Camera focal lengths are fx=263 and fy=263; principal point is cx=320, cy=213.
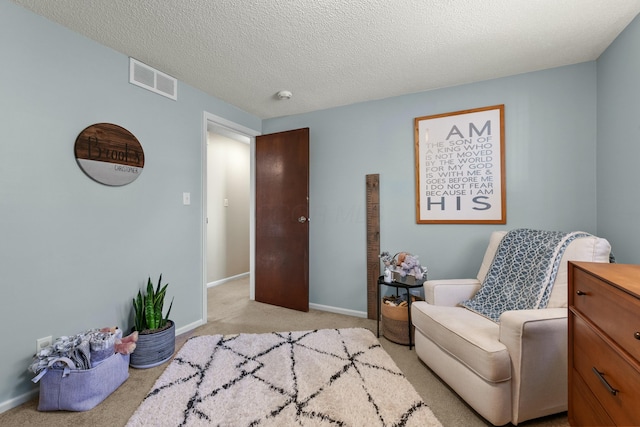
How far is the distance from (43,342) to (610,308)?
276 cm

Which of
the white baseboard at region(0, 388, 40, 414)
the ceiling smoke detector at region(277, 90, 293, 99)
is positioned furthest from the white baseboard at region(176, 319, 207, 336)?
the ceiling smoke detector at region(277, 90, 293, 99)

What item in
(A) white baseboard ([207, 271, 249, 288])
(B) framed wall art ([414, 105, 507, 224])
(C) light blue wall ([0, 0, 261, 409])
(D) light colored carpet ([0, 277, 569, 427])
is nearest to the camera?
(D) light colored carpet ([0, 277, 569, 427])

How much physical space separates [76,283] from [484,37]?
10.3ft

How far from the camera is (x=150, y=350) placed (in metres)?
1.82

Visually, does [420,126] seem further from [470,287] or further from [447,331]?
[447,331]

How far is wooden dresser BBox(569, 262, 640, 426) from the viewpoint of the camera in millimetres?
786

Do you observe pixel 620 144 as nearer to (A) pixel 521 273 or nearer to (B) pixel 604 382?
(A) pixel 521 273

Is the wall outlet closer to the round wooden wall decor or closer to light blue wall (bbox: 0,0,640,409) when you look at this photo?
light blue wall (bbox: 0,0,640,409)

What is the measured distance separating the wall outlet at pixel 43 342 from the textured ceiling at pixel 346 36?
1.93 m

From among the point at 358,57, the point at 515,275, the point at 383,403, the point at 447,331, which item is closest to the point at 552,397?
the point at 447,331

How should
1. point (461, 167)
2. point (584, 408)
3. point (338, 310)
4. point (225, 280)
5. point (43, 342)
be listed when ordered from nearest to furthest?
point (584, 408) → point (43, 342) → point (461, 167) → point (338, 310) → point (225, 280)

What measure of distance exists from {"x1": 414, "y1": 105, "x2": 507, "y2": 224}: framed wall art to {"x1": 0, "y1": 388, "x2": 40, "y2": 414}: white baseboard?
9.71ft

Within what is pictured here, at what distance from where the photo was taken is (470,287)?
6.48 feet

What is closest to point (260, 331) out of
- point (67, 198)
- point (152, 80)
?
point (67, 198)
